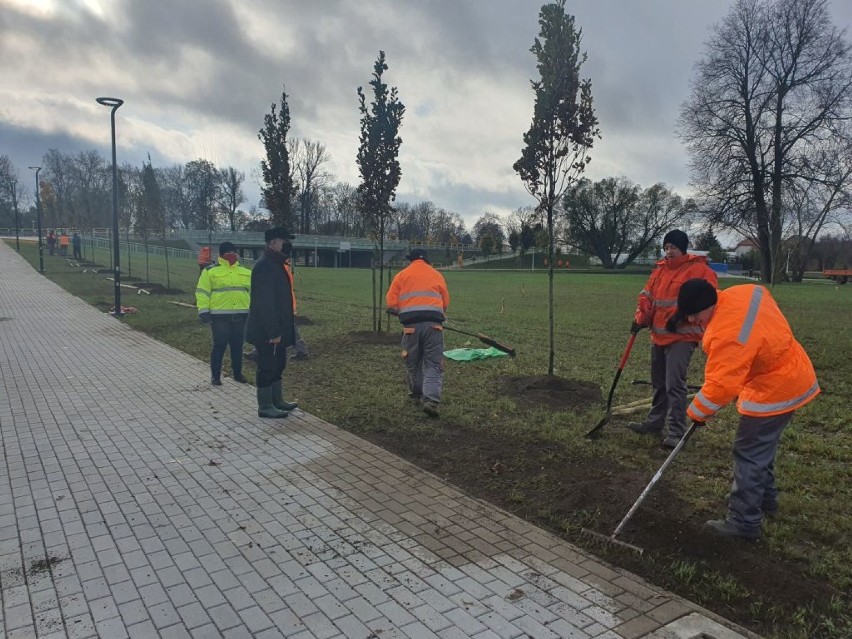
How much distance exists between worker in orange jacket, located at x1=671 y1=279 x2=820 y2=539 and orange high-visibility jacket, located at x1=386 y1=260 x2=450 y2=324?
122 inches

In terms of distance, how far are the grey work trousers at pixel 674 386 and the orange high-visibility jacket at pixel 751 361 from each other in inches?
67.6

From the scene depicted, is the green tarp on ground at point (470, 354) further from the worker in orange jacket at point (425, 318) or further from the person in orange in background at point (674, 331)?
the person in orange in background at point (674, 331)

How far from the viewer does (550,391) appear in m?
7.25

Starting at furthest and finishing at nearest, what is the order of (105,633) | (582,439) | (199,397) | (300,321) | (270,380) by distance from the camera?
(300,321)
(199,397)
(270,380)
(582,439)
(105,633)

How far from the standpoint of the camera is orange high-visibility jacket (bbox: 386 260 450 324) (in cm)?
642

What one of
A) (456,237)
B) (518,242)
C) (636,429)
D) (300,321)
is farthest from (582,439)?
(456,237)

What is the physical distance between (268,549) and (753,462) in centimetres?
A: 316

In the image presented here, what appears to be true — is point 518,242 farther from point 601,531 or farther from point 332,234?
point 601,531

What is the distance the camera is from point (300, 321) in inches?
552

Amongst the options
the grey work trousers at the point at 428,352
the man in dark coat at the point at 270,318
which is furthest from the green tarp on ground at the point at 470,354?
the man in dark coat at the point at 270,318

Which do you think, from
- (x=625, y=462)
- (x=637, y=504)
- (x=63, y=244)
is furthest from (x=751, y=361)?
(x=63, y=244)

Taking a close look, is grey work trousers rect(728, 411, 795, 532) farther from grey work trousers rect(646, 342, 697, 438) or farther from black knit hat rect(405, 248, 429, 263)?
black knit hat rect(405, 248, 429, 263)

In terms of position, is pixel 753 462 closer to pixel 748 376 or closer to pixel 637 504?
pixel 748 376

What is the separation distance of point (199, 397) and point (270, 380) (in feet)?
5.00
